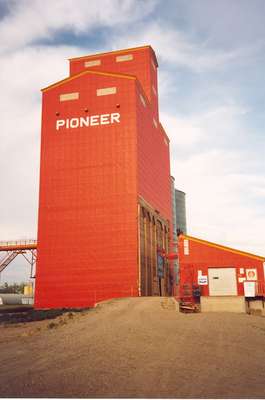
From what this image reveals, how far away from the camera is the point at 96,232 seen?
4903 centimetres

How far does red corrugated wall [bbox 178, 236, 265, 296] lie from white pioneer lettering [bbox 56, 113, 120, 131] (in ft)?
60.8

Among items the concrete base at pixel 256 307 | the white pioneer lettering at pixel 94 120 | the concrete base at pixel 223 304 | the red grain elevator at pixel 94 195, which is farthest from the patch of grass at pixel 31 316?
the white pioneer lettering at pixel 94 120

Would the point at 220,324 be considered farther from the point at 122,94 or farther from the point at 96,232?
the point at 122,94

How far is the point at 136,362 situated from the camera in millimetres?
12891

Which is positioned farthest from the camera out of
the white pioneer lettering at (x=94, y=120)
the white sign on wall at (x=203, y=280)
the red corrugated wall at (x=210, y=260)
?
the white pioneer lettering at (x=94, y=120)

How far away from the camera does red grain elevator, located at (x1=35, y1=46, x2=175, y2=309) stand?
158ft

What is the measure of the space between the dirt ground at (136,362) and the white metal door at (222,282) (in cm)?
2306

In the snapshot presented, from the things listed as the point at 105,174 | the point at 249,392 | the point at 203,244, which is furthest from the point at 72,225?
the point at 249,392

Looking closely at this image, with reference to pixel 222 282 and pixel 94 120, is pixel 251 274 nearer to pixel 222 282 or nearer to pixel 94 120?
pixel 222 282

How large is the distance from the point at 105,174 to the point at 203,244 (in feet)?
47.1

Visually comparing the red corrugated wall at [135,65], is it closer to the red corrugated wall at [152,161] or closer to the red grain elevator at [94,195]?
the red corrugated wall at [152,161]

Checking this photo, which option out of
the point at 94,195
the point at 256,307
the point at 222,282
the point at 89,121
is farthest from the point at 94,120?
the point at 256,307

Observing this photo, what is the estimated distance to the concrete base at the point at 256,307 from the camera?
4209cm

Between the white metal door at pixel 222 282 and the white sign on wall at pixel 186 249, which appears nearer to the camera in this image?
the white metal door at pixel 222 282
